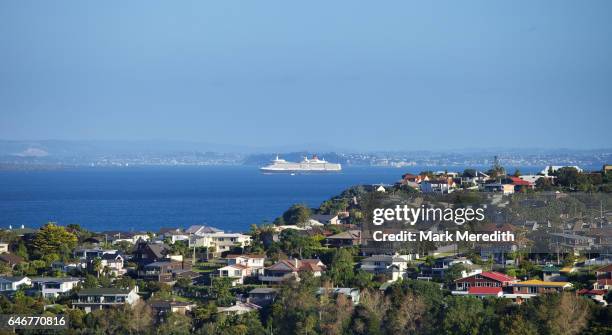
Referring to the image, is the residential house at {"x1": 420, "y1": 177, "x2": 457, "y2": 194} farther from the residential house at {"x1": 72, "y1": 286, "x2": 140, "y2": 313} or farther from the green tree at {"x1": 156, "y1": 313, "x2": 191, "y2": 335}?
the green tree at {"x1": 156, "y1": 313, "x2": 191, "y2": 335}

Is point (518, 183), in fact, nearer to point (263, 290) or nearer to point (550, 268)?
point (550, 268)

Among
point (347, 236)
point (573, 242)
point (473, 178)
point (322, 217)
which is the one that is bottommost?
point (322, 217)

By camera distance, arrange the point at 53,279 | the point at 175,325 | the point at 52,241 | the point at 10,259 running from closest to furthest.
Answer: the point at 175,325 < the point at 53,279 < the point at 10,259 < the point at 52,241

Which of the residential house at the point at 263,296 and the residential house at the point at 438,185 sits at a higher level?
the residential house at the point at 438,185

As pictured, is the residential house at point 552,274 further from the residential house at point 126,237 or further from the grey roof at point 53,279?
the residential house at point 126,237

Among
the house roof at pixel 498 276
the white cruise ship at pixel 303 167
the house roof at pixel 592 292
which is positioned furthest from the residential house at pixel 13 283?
the white cruise ship at pixel 303 167

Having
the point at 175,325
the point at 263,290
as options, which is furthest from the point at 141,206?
the point at 175,325
